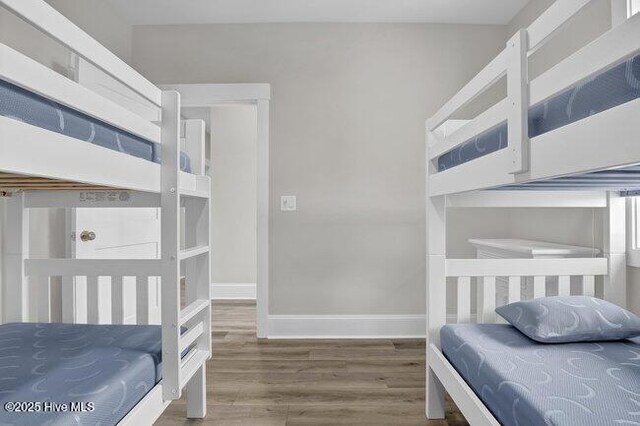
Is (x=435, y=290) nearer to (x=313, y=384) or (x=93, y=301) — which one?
(x=313, y=384)

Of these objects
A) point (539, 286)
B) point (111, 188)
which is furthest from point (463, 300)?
point (111, 188)

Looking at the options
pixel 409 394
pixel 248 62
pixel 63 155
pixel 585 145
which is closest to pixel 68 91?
pixel 63 155

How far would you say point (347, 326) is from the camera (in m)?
3.08

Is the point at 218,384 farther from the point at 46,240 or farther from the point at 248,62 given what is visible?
the point at 248,62

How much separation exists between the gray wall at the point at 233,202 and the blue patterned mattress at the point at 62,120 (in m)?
3.45

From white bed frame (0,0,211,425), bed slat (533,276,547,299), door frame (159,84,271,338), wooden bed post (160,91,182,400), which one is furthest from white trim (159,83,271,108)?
bed slat (533,276,547,299)

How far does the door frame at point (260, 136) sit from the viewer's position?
306cm

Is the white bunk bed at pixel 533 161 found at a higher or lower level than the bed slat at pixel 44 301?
higher

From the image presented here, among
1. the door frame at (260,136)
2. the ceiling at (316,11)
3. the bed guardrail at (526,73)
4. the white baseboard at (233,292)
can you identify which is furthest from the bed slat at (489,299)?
the white baseboard at (233,292)

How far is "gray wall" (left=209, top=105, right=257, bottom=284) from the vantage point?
15.3ft

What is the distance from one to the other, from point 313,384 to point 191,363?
81 centimetres

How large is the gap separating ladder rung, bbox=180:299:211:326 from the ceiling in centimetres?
208

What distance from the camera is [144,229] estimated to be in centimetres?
299

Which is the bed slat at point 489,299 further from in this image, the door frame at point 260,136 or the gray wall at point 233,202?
the gray wall at point 233,202
